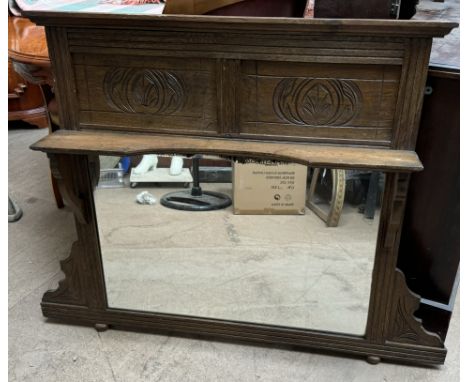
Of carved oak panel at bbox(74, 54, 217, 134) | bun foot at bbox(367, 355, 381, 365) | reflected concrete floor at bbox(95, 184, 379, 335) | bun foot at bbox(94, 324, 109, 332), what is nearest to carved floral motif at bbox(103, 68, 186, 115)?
carved oak panel at bbox(74, 54, 217, 134)

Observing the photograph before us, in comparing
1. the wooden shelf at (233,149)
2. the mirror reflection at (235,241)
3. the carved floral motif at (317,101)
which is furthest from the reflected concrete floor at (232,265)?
the carved floral motif at (317,101)

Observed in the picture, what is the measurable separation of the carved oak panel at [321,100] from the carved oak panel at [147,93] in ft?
0.35

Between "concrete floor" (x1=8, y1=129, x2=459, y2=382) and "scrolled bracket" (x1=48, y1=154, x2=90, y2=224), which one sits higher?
"scrolled bracket" (x1=48, y1=154, x2=90, y2=224)

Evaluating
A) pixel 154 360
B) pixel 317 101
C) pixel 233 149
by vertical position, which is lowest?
pixel 154 360

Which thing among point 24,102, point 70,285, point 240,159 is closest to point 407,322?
point 240,159

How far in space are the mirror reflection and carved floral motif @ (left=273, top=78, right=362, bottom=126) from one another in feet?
0.72

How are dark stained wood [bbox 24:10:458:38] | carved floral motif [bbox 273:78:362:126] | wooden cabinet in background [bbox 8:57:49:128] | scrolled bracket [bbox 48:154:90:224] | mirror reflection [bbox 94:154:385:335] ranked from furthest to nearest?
wooden cabinet in background [bbox 8:57:49:128] < mirror reflection [bbox 94:154:385:335] < scrolled bracket [bbox 48:154:90:224] < carved floral motif [bbox 273:78:362:126] < dark stained wood [bbox 24:10:458:38]

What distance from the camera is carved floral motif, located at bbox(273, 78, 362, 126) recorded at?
3.67ft

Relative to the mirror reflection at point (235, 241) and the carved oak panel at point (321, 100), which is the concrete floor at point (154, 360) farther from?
the carved oak panel at point (321, 100)

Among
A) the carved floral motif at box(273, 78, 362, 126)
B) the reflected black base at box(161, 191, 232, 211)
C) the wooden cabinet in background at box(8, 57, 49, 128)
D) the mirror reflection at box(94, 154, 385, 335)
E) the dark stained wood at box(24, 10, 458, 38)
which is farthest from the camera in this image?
the wooden cabinet in background at box(8, 57, 49, 128)

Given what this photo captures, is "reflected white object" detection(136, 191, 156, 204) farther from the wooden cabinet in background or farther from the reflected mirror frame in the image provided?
the wooden cabinet in background

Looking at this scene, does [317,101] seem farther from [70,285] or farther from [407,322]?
[70,285]

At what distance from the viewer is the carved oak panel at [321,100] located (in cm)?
110

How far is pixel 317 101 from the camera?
3.74 feet
